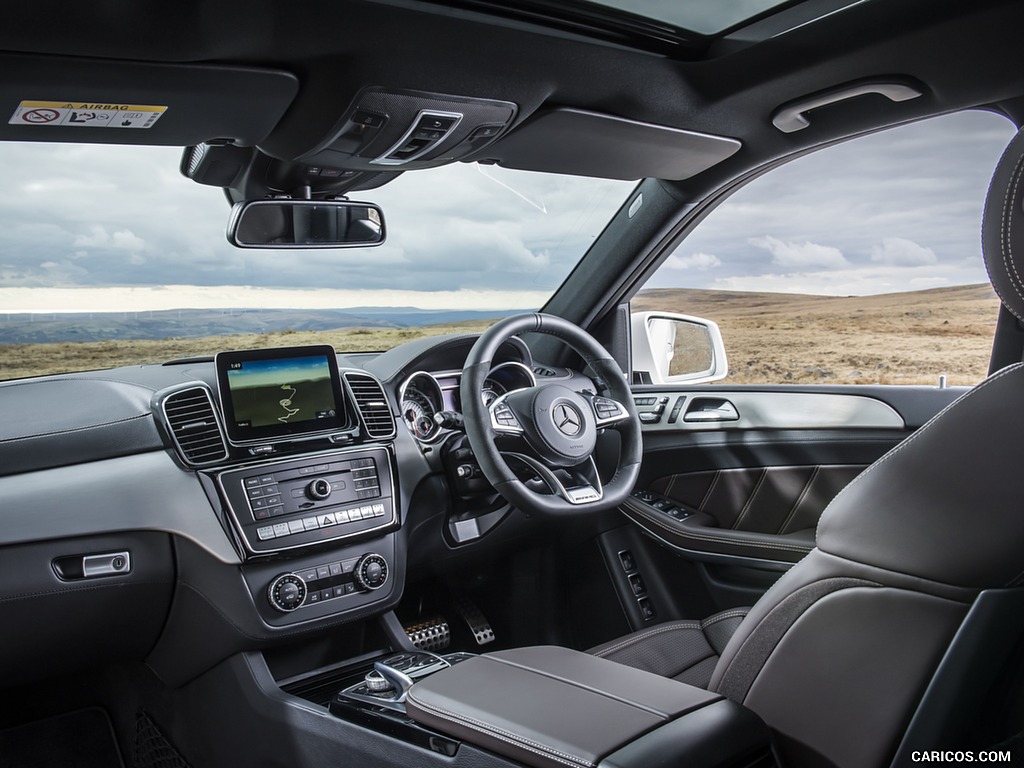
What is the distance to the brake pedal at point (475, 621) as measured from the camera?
3.17m

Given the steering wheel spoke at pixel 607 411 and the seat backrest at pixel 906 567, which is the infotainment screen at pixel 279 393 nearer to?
the steering wheel spoke at pixel 607 411

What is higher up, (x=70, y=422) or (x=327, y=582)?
(x=70, y=422)

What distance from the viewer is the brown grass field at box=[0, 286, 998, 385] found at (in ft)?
8.89

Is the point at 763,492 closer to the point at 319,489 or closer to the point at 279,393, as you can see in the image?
the point at 319,489

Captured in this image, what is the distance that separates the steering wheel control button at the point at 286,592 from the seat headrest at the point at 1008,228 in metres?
1.93

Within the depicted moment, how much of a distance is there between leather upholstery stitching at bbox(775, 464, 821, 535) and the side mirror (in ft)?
2.29

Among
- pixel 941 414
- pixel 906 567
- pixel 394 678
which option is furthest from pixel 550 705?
pixel 394 678

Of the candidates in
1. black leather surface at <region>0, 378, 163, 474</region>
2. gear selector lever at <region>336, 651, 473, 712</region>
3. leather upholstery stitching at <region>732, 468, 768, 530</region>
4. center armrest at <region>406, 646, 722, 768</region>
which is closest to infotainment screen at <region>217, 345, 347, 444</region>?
black leather surface at <region>0, 378, 163, 474</region>

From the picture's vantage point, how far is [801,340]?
3438 mm

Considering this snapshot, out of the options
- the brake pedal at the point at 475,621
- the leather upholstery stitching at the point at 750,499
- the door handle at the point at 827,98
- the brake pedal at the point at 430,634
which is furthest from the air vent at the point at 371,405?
the door handle at the point at 827,98

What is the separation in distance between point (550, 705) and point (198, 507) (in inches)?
50.8

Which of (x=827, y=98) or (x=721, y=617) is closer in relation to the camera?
(x=827, y=98)

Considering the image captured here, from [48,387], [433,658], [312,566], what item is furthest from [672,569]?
[48,387]

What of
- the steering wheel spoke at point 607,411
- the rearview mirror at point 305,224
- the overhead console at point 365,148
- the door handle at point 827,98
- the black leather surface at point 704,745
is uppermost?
the door handle at point 827,98
